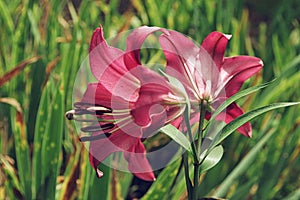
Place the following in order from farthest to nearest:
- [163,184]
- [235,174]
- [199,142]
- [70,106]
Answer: [70,106]
[235,174]
[163,184]
[199,142]

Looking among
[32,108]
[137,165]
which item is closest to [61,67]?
[32,108]

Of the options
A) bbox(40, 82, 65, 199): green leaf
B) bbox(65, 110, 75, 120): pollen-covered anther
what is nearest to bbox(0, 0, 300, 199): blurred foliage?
bbox(40, 82, 65, 199): green leaf

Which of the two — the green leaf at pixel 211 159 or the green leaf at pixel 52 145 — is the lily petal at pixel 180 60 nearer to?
the green leaf at pixel 211 159

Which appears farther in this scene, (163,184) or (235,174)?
(235,174)

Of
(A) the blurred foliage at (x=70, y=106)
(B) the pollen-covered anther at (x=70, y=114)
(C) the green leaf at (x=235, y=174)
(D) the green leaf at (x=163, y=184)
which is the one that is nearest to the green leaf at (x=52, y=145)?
(A) the blurred foliage at (x=70, y=106)

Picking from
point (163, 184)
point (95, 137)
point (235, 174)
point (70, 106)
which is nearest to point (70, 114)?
point (95, 137)

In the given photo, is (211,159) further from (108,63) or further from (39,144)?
(39,144)

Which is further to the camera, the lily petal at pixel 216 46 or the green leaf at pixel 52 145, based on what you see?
the green leaf at pixel 52 145
